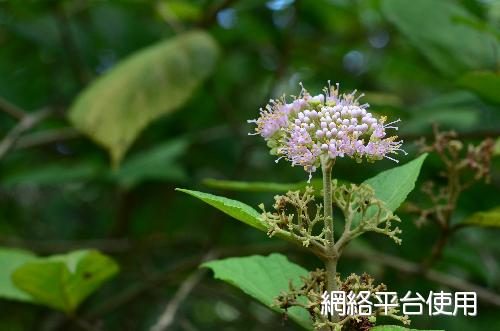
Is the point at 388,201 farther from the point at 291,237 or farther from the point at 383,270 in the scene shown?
the point at 383,270

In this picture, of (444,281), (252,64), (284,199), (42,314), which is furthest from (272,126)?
(252,64)

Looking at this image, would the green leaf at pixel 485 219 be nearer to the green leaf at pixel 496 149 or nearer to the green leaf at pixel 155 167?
the green leaf at pixel 496 149

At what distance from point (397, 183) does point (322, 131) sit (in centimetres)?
15

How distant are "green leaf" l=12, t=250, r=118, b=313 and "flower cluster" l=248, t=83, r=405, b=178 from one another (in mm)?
498

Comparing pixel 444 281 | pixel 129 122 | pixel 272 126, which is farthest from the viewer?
pixel 129 122

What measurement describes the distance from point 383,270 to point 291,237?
1388 mm

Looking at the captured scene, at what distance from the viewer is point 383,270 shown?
2252 millimetres

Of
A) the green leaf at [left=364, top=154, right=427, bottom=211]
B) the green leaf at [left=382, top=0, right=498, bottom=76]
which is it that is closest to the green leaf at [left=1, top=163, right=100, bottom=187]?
the green leaf at [left=382, top=0, right=498, bottom=76]

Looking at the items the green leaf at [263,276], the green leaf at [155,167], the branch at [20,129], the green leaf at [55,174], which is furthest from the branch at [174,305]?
the green leaf at [55,174]

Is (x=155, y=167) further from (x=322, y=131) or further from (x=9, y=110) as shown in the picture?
(x=322, y=131)

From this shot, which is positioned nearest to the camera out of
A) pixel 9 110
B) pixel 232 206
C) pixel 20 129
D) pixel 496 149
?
pixel 232 206

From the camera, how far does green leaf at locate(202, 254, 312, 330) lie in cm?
98

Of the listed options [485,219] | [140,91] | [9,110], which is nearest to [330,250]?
[485,219]

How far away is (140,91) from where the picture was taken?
182 cm
